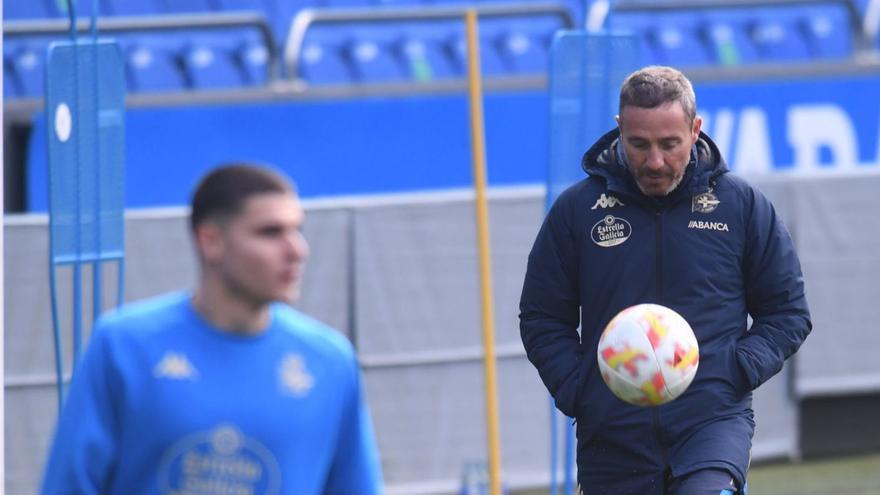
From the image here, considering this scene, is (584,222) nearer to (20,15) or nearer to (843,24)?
(20,15)

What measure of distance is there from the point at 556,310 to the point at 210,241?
6.21ft

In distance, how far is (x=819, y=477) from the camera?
9875mm

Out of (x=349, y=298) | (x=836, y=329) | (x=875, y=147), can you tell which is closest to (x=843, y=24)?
(x=875, y=147)

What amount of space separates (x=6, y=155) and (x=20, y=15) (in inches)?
103

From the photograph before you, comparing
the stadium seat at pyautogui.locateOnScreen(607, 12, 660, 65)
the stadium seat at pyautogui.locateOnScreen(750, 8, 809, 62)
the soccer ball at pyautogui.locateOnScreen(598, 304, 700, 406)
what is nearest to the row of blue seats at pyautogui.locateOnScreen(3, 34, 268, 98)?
the stadium seat at pyautogui.locateOnScreen(607, 12, 660, 65)

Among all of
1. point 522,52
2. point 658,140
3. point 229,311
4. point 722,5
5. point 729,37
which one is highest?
point 722,5

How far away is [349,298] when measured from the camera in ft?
31.3

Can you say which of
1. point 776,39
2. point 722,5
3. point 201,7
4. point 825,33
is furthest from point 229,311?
point 825,33

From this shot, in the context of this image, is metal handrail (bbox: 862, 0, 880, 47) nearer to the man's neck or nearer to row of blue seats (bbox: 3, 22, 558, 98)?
row of blue seats (bbox: 3, 22, 558, 98)

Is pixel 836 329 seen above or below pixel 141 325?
below

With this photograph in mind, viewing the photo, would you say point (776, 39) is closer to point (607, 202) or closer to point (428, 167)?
point (428, 167)

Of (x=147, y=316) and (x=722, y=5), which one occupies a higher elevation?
(x=722, y=5)

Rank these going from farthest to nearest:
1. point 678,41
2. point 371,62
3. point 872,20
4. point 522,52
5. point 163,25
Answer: point 678,41 < point 522,52 < point 371,62 < point 872,20 < point 163,25

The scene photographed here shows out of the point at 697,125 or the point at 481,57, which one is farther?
the point at 481,57
